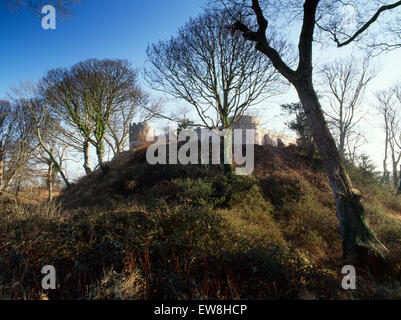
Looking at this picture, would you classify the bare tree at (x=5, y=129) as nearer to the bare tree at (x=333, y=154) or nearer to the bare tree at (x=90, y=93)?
the bare tree at (x=90, y=93)

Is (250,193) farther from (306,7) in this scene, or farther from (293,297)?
(306,7)

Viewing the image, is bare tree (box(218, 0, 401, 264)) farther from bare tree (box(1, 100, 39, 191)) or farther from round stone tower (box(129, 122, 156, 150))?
bare tree (box(1, 100, 39, 191))

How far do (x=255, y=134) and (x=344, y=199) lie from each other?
1034 centimetres

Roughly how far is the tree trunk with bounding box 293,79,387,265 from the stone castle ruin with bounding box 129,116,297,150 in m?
8.87

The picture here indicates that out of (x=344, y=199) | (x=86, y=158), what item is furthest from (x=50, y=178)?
(x=344, y=199)

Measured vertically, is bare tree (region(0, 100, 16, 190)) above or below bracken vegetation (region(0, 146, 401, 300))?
above

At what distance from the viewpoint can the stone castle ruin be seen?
14.7 meters

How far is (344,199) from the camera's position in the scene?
4426 mm

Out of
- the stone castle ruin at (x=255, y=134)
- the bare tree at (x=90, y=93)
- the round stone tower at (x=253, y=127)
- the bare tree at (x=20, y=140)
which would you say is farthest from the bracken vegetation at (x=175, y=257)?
the bare tree at (x=20, y=140)

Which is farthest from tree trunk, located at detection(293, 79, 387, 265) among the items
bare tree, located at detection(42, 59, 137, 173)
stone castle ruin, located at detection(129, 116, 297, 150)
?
bare tree, located at detection(42, 59, 137, 173)

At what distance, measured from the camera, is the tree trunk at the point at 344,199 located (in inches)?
159

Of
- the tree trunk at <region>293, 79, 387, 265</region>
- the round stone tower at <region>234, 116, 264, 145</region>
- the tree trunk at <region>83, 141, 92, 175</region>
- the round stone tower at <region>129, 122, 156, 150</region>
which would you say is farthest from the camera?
the round stone tower at <region>129, 122, 156, 150</region>

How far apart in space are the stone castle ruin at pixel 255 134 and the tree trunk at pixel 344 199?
29.1ft

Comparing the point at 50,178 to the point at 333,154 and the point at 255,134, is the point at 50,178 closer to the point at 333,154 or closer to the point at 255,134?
the point at 255,134
